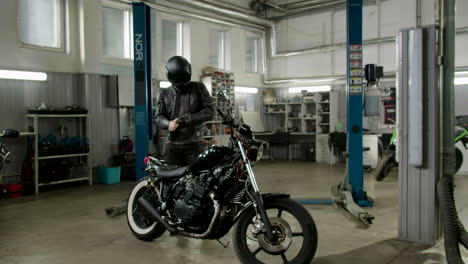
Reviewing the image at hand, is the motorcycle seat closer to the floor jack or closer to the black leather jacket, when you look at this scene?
the black leather jacket

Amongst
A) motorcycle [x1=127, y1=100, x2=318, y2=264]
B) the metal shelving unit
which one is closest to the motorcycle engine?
motorcycle [x1=127, y1=100, x2=318, y2=264]

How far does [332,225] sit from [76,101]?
5315 millimetres

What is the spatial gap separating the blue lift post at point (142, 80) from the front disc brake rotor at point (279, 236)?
2591mm

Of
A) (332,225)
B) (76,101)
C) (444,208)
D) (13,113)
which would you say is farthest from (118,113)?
(444,208)

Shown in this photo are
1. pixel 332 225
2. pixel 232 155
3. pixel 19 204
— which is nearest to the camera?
pixel 232 155

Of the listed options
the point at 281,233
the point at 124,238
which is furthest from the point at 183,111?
the point at 281,233

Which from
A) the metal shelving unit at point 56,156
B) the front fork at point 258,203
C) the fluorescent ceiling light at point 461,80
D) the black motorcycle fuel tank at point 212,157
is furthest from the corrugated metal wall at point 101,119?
the fluorescent ceiling light at point 461,80

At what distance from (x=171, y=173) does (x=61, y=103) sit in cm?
473

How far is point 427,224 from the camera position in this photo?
3.44 m

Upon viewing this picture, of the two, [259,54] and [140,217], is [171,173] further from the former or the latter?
[259,54]

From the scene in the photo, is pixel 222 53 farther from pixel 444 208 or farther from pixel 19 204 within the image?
pixel 444 208

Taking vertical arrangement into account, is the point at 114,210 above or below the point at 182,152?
below

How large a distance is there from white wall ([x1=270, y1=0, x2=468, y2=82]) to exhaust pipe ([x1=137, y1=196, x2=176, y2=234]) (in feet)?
25.5

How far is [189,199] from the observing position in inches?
124
